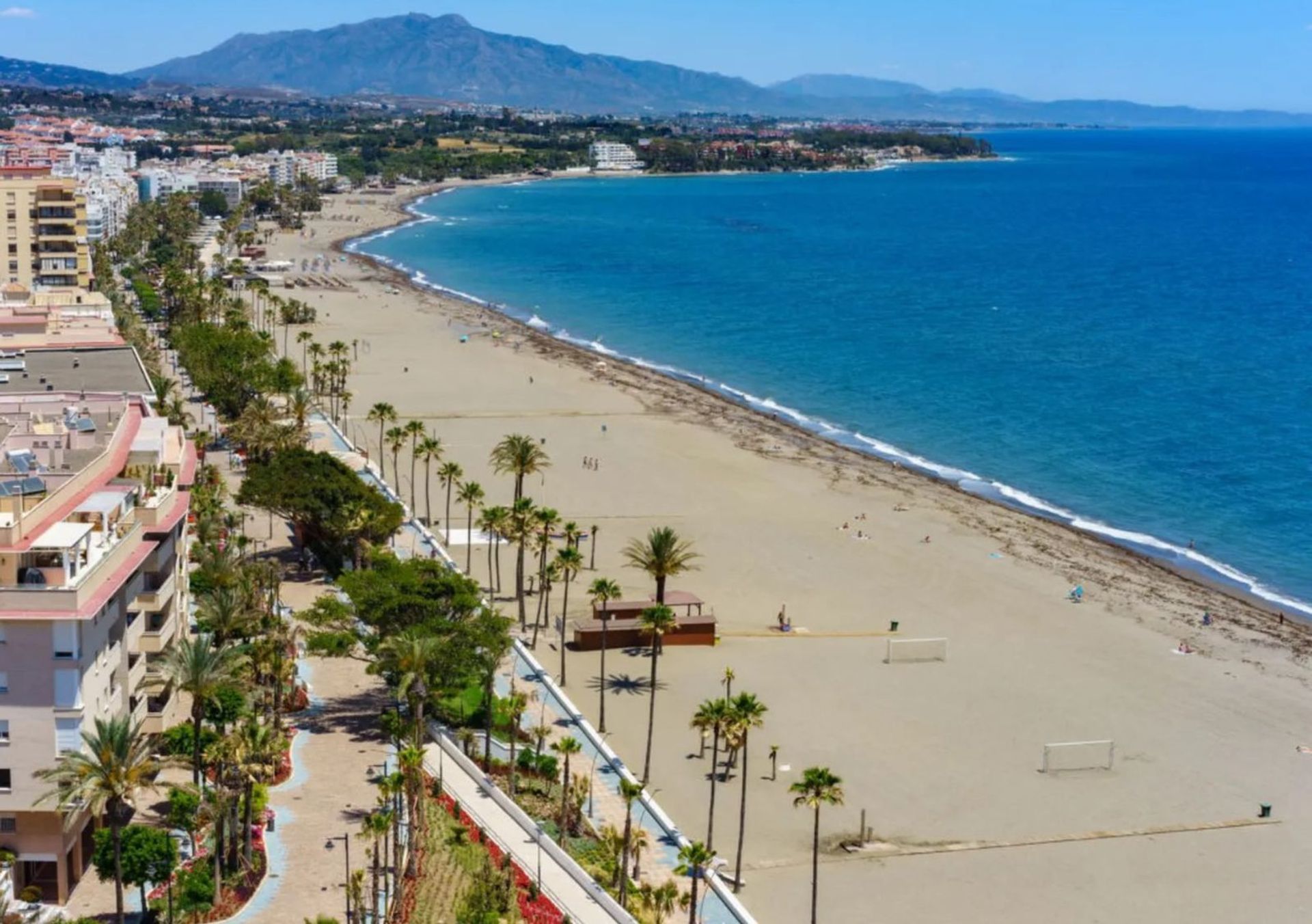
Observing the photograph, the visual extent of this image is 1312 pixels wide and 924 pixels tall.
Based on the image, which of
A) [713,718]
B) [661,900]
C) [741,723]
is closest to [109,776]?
[661,900]

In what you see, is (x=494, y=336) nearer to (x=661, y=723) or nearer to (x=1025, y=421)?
(x=1025, y=421)

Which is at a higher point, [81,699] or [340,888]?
[81,699]

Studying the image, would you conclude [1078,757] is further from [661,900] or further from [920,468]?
[920,468]

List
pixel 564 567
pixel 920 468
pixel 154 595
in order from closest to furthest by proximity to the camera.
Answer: pixel 154 595 → pixel 564 567 → pixel 920 468

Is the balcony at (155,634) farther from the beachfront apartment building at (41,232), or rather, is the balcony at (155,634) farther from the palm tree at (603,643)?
the beachfront apartment building at (41,232)

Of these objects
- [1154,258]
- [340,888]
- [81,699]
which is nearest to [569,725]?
[340,888]

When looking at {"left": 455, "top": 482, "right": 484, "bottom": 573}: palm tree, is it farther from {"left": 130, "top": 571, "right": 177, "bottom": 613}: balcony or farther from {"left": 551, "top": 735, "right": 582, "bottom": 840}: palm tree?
{"left": 551, "top": 735, "right": 582, "bottom": 840}: palm tree
